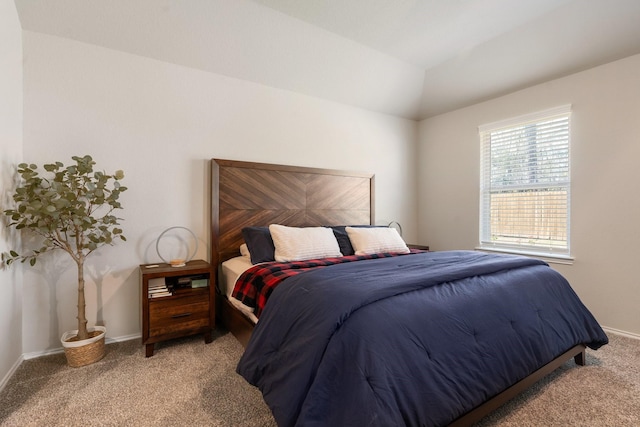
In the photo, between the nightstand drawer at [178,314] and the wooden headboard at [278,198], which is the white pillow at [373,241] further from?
the nightstand drawer at [178,314]

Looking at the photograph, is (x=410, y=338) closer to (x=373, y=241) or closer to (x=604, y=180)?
(x=373, y=241)

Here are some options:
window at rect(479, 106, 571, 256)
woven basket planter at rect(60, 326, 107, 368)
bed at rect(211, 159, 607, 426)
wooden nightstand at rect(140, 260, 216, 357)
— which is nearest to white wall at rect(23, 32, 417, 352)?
woven basket planter at rect(60, 326, 107, 368)

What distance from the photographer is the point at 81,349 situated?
2.14 meters

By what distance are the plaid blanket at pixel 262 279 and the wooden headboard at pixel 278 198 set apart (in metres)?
0.76

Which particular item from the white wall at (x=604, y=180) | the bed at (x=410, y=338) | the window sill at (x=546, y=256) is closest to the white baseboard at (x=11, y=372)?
the bed at (x=410, y=338)

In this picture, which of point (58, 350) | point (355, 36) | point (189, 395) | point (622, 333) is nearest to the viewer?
point (189, 395)

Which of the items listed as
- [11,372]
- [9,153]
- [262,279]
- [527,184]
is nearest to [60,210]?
[9,153]

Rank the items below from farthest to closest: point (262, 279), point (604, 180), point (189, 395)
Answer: point (604, 180) → point (262, 279) → point (189, 395)

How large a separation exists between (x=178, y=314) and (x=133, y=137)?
1.55 meters

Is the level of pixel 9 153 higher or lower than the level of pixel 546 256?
higher

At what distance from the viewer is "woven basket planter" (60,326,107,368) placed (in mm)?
2117

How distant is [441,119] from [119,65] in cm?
382

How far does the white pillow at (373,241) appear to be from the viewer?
2984 millimetres

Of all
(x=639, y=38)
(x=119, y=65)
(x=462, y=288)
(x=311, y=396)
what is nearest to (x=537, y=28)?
(x=639, y=38)
